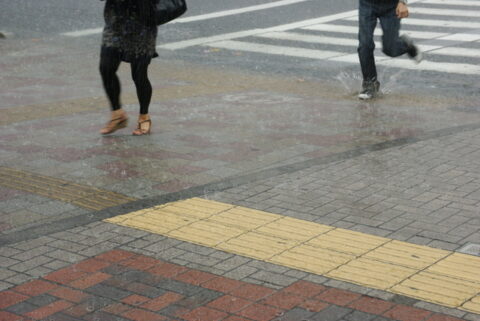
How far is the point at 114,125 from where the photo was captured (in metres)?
8.45

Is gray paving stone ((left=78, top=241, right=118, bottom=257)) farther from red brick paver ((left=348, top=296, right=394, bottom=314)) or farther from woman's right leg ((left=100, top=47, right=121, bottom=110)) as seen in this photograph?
woman's right leg ((left=100, top=47, right=121, bottom=110))

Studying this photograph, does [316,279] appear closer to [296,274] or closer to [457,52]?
[296,274]

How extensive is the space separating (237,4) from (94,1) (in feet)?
11.1

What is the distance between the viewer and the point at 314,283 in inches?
191

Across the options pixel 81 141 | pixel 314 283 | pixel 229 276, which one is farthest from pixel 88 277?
pixel 81 141

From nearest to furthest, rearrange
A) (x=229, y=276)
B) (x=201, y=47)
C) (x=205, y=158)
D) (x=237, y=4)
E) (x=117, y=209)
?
(x=229, y=276)
(x=117, y=209)
(x=205, y=158)
(x=201, y=47)
(x=237, y=4)

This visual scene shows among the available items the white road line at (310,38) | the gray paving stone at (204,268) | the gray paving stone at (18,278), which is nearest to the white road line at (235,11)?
the white road line at (310,38)

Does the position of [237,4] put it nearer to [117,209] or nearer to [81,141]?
[81,141]

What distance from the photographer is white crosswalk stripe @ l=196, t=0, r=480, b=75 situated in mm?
12758

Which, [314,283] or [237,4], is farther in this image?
[237,4]

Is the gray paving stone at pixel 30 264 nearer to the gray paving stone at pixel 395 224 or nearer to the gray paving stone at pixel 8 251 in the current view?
the gray paving stone at pixel 8 251

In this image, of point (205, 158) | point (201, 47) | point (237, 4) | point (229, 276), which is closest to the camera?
point (229, 276)

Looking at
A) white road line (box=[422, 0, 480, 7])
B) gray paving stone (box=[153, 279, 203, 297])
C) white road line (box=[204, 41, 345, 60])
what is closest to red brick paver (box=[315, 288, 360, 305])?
gray paving stone (box=[153, 279, 203, 297])

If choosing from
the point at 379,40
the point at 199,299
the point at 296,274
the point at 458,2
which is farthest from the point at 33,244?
the point at 458,2
